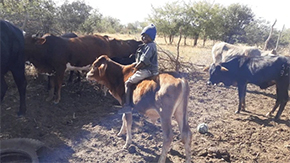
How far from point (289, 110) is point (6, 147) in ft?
25.7

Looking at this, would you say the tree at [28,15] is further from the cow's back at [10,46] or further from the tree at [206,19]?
the tree at [206,19]

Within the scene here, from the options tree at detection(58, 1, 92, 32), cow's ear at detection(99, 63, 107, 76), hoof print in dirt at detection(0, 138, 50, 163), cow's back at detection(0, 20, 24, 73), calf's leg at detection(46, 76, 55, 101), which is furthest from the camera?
tree at detection(58, 1, 92, 32)

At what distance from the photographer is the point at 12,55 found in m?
5.48

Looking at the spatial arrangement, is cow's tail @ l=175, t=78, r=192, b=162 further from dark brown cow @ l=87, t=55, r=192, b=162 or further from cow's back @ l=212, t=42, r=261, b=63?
cow's back @ l=212, t=42, r=261, b=63

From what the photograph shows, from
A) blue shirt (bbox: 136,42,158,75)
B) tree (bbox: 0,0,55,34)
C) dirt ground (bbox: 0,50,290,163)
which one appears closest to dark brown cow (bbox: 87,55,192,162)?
blue shirt (bbox: 136,42,158,75)

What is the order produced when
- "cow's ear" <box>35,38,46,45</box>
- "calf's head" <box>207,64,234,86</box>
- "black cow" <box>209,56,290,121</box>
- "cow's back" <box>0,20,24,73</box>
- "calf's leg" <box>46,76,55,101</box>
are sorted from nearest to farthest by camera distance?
"cow's back" <box>0,20,24,73</box>, "cow's ear" <box>35,38,46,45</box>, "calf's leg" <box>46,76,55,101</box>, "black cow" <box>209,56,290,121</box>, "calf's head" <box>207,64,234,86</box>

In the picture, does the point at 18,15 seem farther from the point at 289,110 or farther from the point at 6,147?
the point at 289,110

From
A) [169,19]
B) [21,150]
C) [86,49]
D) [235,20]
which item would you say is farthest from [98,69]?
[235,20]

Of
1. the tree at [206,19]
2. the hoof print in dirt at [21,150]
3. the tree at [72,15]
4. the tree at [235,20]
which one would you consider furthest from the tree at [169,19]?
the hoof print in dirt at [21,150]

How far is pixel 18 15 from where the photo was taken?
8.12 m

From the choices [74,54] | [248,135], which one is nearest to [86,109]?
[74,54]

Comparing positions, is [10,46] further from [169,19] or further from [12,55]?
[169,19]

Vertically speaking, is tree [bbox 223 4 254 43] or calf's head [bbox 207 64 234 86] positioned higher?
tree [bbox 223 4 254 43]

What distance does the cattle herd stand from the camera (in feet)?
13.0
